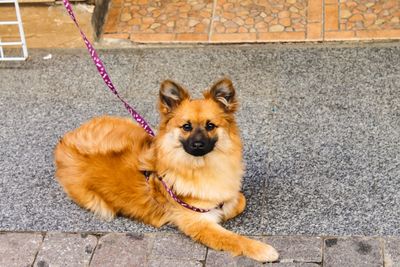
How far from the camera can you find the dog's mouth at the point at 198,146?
4273 mm

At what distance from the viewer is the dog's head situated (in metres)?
4.33

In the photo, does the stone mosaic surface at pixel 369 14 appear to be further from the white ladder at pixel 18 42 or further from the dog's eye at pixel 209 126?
the white ladder at pixel 18 42

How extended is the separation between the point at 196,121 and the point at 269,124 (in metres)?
1.32

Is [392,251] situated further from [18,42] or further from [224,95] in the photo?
[18,42]

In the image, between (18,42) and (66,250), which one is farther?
(18,42)

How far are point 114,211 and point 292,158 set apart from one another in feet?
4.54

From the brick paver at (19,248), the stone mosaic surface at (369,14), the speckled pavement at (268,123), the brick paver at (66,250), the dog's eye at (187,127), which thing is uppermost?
the dog's eye at (187,127)

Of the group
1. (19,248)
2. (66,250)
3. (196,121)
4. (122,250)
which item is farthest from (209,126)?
(19,248)

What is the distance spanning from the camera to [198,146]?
14.0ft

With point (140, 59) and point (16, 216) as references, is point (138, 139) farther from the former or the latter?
point (140, 59)

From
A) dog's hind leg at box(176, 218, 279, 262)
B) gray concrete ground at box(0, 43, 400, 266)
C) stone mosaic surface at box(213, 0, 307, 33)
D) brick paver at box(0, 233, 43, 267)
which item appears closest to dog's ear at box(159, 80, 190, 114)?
dog's hind leg at box(176, 218, 279, 262)

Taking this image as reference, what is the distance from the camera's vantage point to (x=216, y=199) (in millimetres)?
4523

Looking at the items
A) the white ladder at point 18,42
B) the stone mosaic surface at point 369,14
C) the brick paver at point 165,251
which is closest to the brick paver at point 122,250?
the brick paver at point 165,251

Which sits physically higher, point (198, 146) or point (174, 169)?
point (198, 146)
